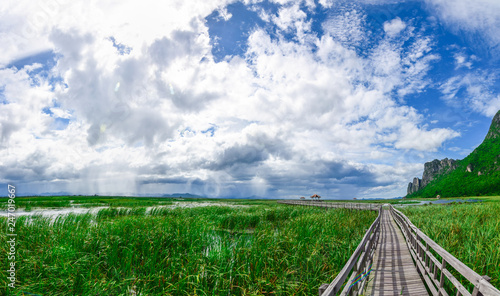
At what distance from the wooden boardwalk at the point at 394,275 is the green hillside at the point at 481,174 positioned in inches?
5476

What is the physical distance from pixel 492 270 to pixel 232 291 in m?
7.29

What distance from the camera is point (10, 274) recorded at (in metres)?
6.77

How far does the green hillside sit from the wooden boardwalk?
13910cm

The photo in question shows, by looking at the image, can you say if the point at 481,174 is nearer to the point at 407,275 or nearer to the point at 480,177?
the point at 480,177

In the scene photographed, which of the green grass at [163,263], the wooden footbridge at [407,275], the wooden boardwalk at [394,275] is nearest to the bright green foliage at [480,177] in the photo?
the wooden boardwalk at [394,275]

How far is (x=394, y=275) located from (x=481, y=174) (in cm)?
17920

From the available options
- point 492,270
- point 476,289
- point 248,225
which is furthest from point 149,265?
point 248,225

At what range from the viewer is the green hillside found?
377 ft

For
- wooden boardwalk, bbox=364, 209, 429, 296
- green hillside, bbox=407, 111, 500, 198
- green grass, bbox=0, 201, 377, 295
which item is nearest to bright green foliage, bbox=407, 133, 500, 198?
green hillside, bbox=407, 111, 500, 198

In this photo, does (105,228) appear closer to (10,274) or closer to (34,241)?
(34,241)

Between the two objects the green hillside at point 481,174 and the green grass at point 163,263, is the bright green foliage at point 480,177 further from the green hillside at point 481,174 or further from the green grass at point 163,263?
the green grass at point 163,263

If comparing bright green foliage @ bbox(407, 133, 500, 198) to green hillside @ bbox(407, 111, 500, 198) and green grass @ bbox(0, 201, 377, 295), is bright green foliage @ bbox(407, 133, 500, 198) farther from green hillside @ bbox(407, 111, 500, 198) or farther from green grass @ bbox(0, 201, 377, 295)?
green grass @ bbox(0, 201, 377, 295)

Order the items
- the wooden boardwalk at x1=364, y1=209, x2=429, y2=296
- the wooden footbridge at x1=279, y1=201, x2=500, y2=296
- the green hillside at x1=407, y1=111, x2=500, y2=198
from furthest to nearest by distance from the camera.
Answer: the green hillside at x1=407, y1=111, x2=500, y2=198, the wooden boardwalk at x1=364, y1=209, x2=429, y2=296, the wooden footbridge at x1=279, y1=201, x2=500, y2=296

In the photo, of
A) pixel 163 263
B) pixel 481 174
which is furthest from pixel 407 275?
pixel 481 174
